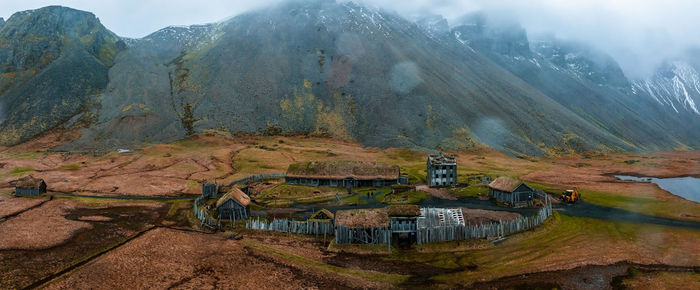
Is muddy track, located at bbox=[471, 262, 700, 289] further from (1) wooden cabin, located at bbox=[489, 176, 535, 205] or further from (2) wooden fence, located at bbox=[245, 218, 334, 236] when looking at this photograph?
(1) wooden cabin, located at bbox=[489, 176, 535, 205]

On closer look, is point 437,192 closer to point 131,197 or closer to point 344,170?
point 344,170

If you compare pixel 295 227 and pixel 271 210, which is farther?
pixel 271 210

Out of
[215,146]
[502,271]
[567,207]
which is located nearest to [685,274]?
[502,271]

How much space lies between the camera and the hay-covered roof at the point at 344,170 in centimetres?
7544

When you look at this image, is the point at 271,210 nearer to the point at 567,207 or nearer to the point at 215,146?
the point at 567,207

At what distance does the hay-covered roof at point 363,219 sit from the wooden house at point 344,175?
27927mm

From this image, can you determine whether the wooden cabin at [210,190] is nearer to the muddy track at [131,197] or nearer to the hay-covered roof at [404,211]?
the muddy track at [131,197]

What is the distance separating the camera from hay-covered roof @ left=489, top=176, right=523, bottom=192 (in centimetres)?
5869

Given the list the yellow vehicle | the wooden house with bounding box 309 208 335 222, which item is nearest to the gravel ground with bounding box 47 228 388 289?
the wooden house with bounding box 309 208 335 222

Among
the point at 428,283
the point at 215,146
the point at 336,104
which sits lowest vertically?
the point at 428,283

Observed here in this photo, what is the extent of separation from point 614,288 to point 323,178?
51.5 metres

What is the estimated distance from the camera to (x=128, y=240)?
1666 inches

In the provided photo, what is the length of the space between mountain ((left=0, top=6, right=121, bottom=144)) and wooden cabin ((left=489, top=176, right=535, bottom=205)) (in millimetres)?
139713

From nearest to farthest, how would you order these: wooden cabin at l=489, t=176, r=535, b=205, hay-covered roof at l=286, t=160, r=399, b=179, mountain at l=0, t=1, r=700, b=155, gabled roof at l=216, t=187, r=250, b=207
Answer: gabled roof at l=216, t=187, r=250, b=207 < wooden cabin at l=489, t=176, r=535, b=205 < hay-covered roof at l=286, t=160, r=399, b=179 < mountain at l=0, t=1, r=700, b=155
